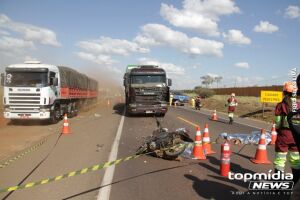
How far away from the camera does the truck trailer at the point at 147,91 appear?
24172 mm

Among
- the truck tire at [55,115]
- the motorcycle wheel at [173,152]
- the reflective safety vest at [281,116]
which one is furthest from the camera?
the truck tire at [55,115]

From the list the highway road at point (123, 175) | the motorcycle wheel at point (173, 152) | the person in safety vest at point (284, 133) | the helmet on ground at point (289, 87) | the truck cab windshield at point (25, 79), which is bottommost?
the highway road at point (123, 175)

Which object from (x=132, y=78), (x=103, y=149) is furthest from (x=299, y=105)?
(x=132, y=78)

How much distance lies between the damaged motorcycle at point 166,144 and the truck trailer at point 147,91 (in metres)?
14.0

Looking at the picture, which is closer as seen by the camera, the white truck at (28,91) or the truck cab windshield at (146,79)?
the white truck at (28,91)

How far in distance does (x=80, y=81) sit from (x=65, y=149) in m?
20.1

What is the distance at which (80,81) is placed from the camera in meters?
31.1

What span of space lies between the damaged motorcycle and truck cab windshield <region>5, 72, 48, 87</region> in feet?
35.0

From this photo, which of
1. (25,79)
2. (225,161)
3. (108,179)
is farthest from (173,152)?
(25,79)

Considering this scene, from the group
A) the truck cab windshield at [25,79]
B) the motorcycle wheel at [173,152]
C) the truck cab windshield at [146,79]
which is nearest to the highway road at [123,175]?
the motorcycle wheel at [173,152]

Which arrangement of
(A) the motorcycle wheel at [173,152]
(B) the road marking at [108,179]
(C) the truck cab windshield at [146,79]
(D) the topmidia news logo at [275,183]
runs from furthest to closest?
1. (C) the truck cab windshield at [146,79]
2. (A) the motorcycle wheel at [173,152]
3. (B) the road marking at [108,179]
4. (D) the topmidia news logo at [275,183]

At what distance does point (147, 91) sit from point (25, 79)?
25.7 ft

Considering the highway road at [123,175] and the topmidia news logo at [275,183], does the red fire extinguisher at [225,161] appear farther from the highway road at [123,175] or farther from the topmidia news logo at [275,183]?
the topmidia news logo at [275,183]

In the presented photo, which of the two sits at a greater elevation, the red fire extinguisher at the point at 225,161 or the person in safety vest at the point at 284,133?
the person in safety vest at the point at 284,133
